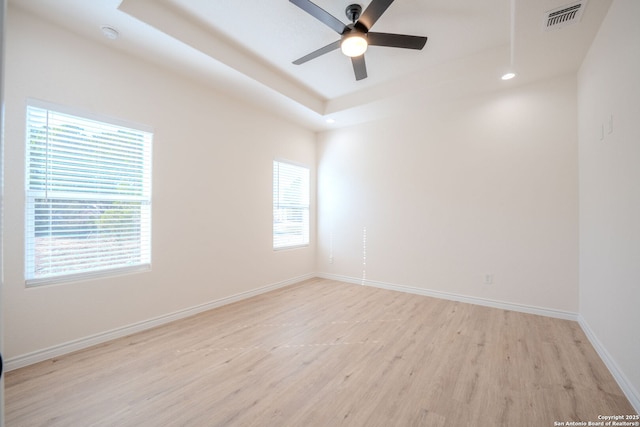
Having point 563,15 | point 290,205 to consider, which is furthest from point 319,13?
point 290,205

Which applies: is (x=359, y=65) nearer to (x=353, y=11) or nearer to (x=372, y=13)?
(x=353, y=11)

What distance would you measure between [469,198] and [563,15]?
2.08 meters

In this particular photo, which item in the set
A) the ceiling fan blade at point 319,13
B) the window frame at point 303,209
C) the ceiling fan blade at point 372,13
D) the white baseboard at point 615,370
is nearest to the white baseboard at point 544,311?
the white baseboard at point 615,370

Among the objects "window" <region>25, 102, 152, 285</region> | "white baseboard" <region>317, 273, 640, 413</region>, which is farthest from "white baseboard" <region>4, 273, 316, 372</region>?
"white baseboard" <region>317, 273, 640, 413</region>

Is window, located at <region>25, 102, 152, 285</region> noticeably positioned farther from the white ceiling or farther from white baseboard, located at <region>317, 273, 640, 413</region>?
white baseboard, located at <region>317, 273, 640, 413</region>

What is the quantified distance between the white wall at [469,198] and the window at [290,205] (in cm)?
53

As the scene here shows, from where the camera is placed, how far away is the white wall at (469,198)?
10.7ft

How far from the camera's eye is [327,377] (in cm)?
216

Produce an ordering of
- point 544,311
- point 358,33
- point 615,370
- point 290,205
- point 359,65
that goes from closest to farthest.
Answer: point 615,370 < point 358,33 < point 359,65 < point 544,311 < point 290,205

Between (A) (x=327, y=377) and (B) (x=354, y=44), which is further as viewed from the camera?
(B) (x=354, y=44)

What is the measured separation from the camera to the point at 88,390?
200 cm

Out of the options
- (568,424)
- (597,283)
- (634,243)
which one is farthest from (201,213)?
(597,283)

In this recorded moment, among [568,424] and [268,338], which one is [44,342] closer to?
[268,338]

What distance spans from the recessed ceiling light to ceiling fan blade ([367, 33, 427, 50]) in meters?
2.23
